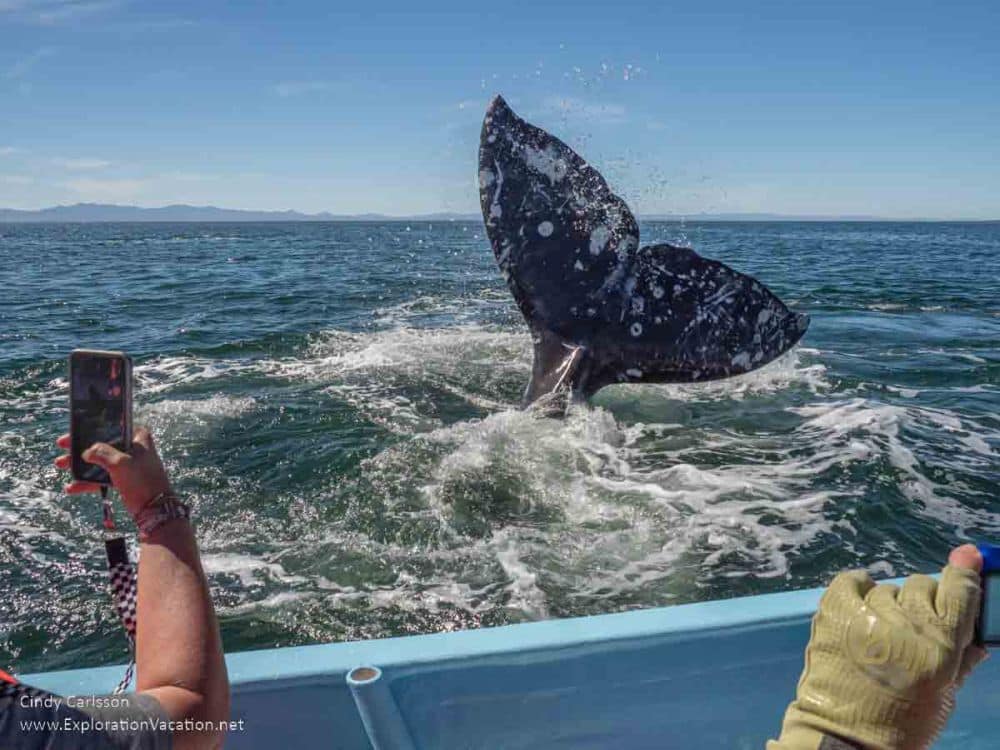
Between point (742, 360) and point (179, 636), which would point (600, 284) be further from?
point (179, 636)

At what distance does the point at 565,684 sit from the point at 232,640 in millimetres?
2270

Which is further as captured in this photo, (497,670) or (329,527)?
(329,527)

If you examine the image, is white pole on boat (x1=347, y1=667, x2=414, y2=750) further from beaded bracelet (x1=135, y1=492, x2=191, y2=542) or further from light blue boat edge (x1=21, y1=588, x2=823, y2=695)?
beaded bracelet (x1=135, y1=492, x2=191, y2=542)

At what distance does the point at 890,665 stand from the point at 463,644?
1.47m

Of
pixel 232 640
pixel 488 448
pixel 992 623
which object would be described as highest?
pixel 992 623

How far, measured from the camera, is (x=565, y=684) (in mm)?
2625

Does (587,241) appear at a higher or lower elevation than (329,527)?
higher

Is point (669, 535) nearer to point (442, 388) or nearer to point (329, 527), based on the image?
point (329, 527)

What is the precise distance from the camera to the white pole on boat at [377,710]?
8.07 ft

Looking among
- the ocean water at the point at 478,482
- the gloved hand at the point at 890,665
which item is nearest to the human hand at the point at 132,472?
the gloved hand at the point at 890,665

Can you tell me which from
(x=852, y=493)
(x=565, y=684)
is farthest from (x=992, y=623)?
(x=852, y=493)

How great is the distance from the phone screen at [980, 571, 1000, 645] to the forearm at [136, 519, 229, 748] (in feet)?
4.60

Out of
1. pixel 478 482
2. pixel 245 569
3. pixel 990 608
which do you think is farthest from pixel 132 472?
pixel 478 482

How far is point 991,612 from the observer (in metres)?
1.47
